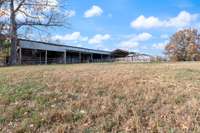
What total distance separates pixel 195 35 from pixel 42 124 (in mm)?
48561

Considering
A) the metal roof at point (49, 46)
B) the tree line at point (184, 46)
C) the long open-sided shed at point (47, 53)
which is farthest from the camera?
the tree line at point (184, 46)

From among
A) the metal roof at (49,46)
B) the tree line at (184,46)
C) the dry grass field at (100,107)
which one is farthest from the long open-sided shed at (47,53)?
the dry grass field at (100,107)

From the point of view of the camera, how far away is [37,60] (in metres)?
41.5

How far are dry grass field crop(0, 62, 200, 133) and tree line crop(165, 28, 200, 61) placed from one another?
4119 cm

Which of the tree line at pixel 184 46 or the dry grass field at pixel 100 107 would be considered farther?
the tree line at pixel 184 46

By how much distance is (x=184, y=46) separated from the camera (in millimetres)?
48875

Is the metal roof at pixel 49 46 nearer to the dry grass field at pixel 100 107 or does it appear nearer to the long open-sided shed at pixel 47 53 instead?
the long open-sided shed at pixel 47 53

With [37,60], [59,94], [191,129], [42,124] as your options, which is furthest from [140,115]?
[37,60]

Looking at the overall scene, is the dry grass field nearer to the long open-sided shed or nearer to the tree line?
the long open-sided shed

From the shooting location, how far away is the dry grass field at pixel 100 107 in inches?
185

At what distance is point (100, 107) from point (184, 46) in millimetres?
45842

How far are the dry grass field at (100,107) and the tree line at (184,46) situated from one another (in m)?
41.2

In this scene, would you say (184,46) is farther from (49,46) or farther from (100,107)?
(100,107)

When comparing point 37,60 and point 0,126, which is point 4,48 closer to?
point 37,60
